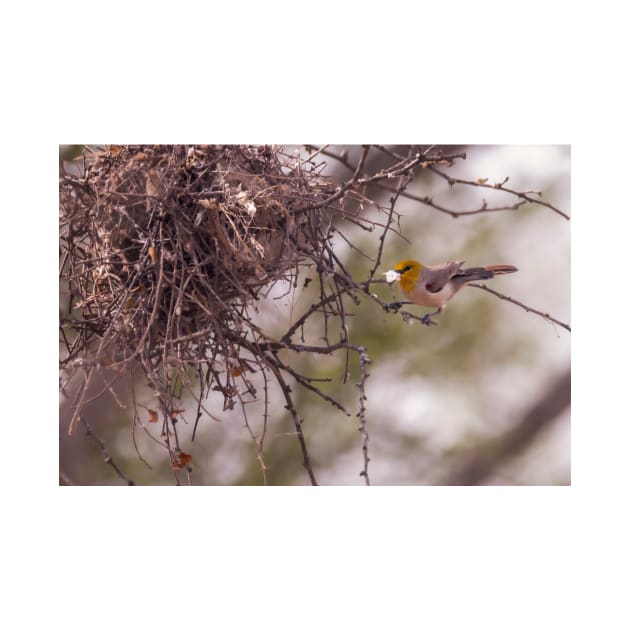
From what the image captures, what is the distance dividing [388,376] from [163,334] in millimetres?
912

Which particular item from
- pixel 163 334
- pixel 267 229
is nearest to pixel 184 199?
pixel 267 229

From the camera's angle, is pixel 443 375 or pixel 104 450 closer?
pixel 104 450

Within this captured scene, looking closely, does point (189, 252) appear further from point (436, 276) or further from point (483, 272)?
point (483, 272)

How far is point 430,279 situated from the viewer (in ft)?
8.63

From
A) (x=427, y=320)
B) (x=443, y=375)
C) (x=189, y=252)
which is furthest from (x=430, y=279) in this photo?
(x=189, y=252)

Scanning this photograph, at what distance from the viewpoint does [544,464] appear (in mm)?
2750

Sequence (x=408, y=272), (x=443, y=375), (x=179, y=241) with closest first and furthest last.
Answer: (x=179, y=241) → (x=408, y=272) → (x=443, y=375)

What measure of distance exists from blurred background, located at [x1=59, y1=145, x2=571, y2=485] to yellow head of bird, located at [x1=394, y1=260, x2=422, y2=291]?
39 millimetres

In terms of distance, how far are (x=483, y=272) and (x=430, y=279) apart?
0.20 meters

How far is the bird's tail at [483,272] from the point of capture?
265cm

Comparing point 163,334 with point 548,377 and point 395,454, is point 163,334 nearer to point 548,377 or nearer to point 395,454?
point 395,454

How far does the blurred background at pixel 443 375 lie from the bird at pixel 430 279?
4 cm

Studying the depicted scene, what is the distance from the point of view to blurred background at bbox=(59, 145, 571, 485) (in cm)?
267
